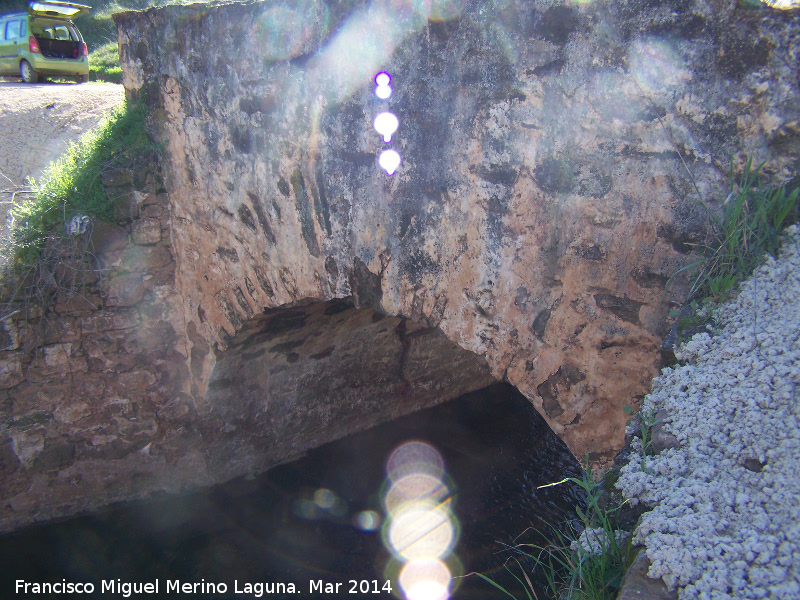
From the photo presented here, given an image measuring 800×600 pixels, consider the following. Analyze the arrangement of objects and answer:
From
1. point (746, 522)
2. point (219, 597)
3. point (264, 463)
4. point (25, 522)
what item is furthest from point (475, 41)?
point (25, 522)

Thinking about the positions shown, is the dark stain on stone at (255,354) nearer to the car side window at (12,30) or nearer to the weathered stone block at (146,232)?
the weathered stone block at (146,232)

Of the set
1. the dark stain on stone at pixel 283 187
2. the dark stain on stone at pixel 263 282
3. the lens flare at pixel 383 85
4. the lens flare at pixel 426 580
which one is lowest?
the lens flare at pixel 426 580

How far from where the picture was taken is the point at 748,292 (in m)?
1.47

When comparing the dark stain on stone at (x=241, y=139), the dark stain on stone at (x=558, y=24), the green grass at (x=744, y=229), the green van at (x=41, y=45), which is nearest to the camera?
the green grass at (x=744, y=229)

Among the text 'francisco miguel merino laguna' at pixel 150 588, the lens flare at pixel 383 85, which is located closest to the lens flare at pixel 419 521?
the text 'francisco miguel merino laguna' at pixel 150 588

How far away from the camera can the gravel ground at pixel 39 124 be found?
4.15 meters

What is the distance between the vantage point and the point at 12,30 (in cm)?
773

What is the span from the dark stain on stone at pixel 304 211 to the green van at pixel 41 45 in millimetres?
6930

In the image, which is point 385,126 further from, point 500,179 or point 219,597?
point 219,597

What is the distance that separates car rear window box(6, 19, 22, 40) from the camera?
25.2ft

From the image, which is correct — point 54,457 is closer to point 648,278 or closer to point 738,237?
point 648,278

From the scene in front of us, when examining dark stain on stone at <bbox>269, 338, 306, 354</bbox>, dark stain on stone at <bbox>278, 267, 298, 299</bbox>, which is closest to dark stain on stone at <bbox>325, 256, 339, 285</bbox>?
dark stain on stone at <bbox>278, 267, 298, 299</bbox>

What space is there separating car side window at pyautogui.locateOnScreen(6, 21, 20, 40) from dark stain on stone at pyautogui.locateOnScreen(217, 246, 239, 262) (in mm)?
6929

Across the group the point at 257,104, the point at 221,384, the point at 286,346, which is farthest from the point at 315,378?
the point at 257,104
